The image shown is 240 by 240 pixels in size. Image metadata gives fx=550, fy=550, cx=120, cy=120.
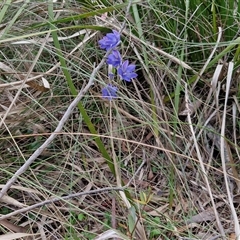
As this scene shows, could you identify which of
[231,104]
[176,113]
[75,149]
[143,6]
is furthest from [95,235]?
[143,6]

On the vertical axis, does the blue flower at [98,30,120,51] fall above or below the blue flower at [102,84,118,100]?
above

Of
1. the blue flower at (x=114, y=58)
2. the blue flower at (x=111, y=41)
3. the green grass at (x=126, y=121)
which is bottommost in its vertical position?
the green grass at (x=126, y=121)

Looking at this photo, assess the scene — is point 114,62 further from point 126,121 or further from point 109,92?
point 126,121

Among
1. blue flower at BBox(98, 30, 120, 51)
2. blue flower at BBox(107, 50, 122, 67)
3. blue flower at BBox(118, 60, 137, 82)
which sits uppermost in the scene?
blue flower at BBox(98, 30, 120, 51)

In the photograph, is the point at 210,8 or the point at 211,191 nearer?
the point at 211,191

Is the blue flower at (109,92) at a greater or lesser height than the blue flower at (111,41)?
lesser

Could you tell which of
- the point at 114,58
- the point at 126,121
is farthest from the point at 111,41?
the point at 126,121

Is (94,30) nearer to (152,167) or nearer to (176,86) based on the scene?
(176,86)
